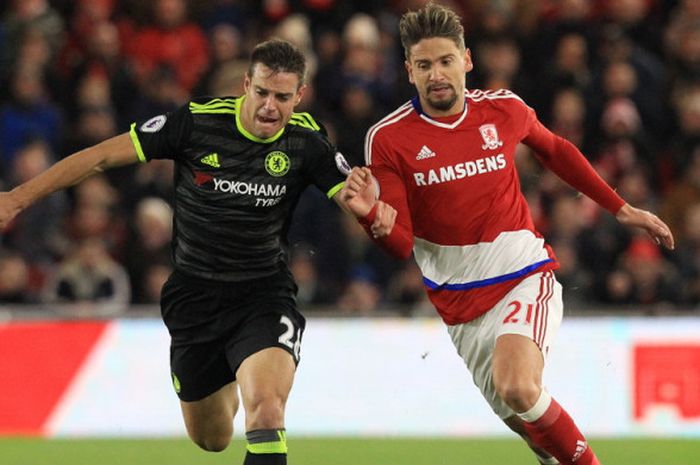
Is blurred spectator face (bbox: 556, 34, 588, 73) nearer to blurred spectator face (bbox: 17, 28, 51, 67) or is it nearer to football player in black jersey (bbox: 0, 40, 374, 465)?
blurred spectator face (bbox: 17, 28, 51, 67)

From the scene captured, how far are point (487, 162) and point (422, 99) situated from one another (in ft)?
1.47

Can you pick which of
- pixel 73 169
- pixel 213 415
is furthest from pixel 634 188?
pixel 73 169

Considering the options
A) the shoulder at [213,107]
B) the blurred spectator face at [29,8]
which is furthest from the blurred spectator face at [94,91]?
the shoulder at [213,107]

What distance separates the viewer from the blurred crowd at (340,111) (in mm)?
12562

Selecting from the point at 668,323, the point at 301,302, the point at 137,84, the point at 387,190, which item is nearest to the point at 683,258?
the point at 668,323

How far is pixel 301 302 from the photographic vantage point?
12.6 m

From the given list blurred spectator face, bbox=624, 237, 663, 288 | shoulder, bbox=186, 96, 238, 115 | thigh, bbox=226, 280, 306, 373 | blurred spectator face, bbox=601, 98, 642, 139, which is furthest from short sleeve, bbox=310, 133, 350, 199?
blurred spectator face, bbox=601, 98, 642, 139

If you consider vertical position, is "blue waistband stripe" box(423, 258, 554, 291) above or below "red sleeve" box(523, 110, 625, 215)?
below

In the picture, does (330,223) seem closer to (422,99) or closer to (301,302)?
(301,302)

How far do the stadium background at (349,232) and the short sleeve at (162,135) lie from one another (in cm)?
322

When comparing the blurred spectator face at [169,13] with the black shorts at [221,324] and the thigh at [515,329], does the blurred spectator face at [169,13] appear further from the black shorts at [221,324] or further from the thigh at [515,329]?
the thigh at [515,329]

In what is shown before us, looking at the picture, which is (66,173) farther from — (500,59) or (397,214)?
(500,59)

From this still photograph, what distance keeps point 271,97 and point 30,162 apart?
20.1 feet

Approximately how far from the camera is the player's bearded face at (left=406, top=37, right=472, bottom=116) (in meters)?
7.46
